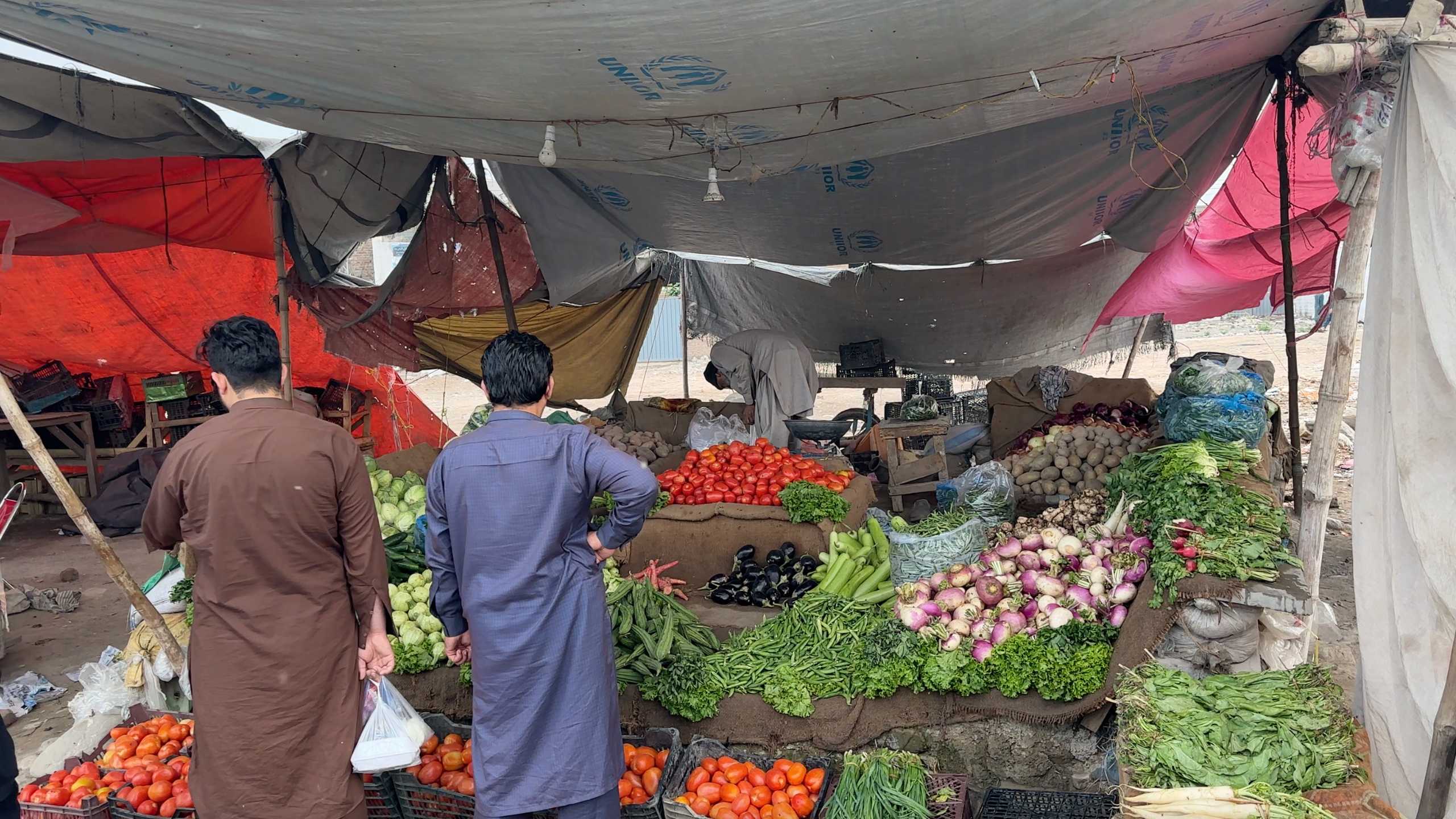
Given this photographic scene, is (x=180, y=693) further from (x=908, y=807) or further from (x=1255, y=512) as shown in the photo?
(x=1255, y=512)

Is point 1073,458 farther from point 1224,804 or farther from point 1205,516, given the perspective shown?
point 1224,804

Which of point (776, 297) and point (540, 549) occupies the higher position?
point (776, 297)

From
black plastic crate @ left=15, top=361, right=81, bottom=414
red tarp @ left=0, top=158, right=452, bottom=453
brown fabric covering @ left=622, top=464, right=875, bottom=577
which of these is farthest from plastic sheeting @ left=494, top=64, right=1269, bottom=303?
black plastic crate @ left=15, top=361, right=81, bottom=414

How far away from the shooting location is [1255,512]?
401cm

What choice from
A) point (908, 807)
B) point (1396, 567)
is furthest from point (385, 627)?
point (1396, 567)

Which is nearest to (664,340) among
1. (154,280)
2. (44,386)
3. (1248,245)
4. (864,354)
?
(864,354)

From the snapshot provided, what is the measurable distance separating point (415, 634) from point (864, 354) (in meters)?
7.63

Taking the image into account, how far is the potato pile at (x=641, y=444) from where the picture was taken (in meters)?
8.04

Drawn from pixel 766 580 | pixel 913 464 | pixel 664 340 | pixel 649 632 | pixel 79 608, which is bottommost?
pixel 79 608

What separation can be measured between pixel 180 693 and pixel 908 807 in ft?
13.7

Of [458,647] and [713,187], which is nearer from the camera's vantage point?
[458,647]

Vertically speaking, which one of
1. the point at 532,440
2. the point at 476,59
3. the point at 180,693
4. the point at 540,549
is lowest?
Result: the point at 180,693

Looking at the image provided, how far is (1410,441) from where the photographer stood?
251 cm

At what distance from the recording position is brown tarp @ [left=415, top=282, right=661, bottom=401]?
31.2ft
